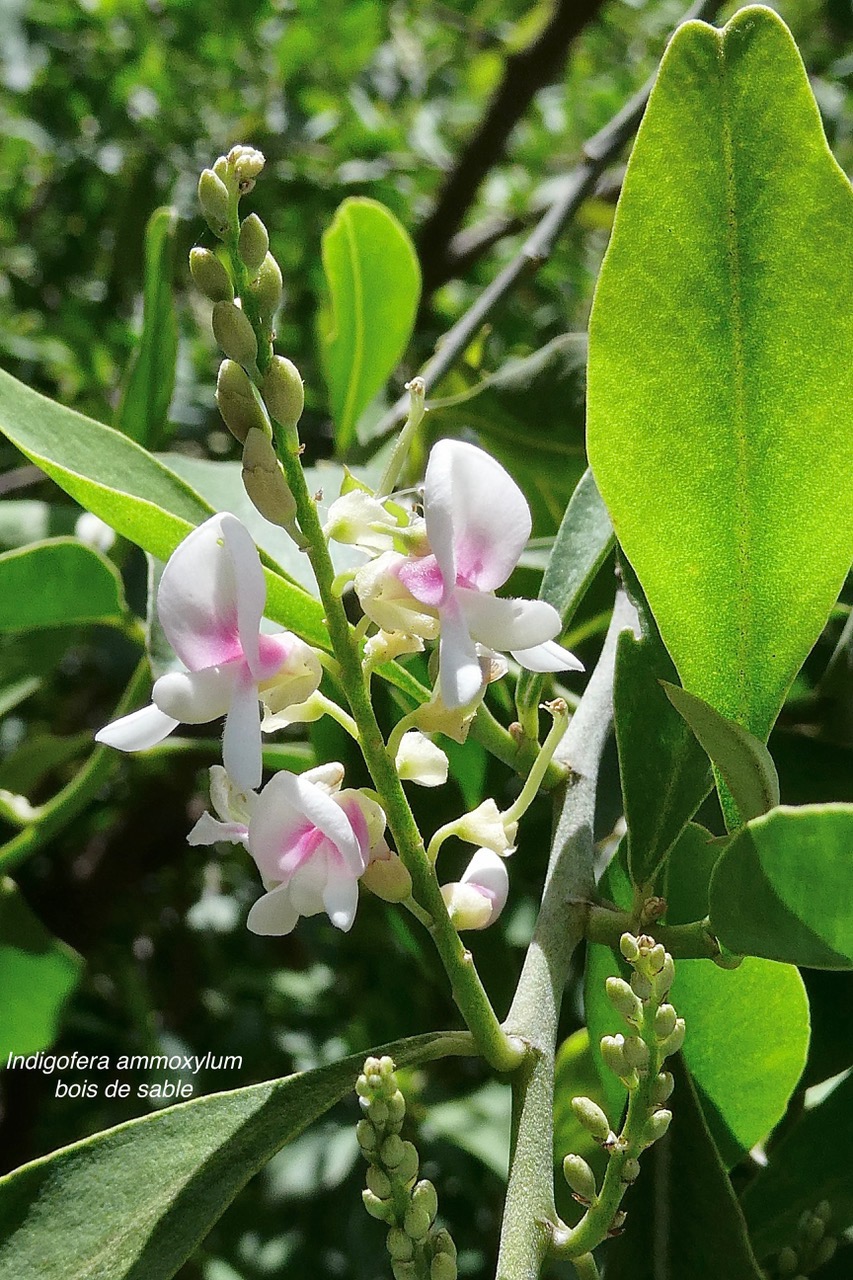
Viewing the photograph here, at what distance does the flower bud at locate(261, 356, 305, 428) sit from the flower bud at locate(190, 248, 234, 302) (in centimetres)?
3

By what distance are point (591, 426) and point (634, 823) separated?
20cm

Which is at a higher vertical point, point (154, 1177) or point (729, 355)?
point (729, 355)

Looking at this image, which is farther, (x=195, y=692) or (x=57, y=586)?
(x=57, y=586)

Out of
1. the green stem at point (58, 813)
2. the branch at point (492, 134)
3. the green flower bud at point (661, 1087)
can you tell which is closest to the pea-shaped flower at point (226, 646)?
the green flower bud at point (661, 1087)

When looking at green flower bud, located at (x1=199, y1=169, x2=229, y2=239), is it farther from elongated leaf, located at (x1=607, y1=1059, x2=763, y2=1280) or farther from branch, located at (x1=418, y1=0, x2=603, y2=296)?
branch, located at (x1=418, y1=0, x2=603, y2=296)

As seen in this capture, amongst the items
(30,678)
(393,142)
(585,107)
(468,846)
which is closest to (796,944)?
(468,846)

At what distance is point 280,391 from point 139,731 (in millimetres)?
155

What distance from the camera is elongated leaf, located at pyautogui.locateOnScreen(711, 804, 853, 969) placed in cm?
46

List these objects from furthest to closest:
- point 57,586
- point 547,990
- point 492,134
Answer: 1. point 492,134
2. point 57,586
3. point 547,990

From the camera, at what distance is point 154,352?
43.0 inches

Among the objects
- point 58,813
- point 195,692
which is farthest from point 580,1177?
point 58,813

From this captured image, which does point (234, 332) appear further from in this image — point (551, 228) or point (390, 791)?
point (551, 228)

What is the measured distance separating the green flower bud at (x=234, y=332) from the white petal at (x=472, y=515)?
0.08 meters

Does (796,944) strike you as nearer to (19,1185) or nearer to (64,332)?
(19,1185)
